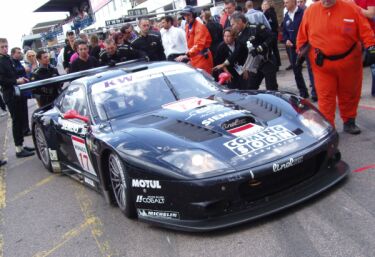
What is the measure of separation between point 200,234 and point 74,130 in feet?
6.99

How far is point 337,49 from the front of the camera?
16.9ft

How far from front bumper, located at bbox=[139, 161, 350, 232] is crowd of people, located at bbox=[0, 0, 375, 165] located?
184 centimetres

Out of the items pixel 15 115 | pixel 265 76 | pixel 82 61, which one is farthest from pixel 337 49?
pixel 15 115

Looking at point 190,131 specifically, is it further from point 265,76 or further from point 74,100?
point 265,76

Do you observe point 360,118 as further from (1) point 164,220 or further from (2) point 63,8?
(2) point 63,8

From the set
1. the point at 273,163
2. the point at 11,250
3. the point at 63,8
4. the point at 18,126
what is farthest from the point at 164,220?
the point at 63,8

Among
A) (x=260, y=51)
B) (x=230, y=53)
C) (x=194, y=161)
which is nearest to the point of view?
(x=194, y=161)

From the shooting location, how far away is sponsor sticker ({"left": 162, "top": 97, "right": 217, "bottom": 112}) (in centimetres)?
450

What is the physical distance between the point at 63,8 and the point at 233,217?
80.5 metres

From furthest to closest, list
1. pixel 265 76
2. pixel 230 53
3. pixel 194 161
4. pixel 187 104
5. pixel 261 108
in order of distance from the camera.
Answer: pixel 230 53 → pixel 265 76 → pixel 187 104 → pixel 261 108 → pixel 194 161

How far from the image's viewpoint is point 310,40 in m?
5.41

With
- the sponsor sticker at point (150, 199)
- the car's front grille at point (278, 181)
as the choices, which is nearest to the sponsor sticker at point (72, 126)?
the sponsor sticker at point (150, 199)

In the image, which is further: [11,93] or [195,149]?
[11,93]

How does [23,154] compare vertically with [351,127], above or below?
below
